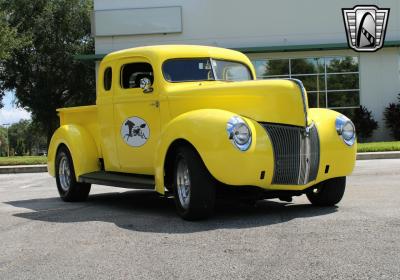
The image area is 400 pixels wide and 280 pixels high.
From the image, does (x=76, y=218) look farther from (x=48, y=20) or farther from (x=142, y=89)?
(x=48, y=20)

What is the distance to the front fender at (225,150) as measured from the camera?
6445mm

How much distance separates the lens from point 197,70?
820 cm

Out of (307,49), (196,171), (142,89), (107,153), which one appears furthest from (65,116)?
(307,49)

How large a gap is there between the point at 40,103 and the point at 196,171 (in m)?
32.5

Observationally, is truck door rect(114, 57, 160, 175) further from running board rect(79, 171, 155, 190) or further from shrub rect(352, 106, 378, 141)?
shrub rect(352, 106, 378, 141)

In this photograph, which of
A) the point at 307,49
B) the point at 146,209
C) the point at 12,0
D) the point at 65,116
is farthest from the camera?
→ the point at 12,0

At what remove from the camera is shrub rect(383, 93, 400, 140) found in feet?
89.8

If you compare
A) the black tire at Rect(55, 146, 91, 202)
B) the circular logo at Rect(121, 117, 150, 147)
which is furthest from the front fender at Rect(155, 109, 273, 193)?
the black tire at Rect(55, 146, 91, 202)

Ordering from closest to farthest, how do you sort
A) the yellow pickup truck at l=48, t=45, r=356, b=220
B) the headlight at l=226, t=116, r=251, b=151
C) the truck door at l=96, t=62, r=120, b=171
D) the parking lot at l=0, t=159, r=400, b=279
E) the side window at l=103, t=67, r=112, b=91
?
the parking lot at l=0, t=159, r=400, b=279 → the headlight at l=226, t=116, r=251, b=151 → the yellow pickup truck at l=48, t=45, r=356, b=220 → the truck door at l=96, t=62, r=120, b=171 → the side window at l=103, t=67, r=112, b=91

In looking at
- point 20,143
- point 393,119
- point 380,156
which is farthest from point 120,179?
point 20,143

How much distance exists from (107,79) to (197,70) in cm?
155

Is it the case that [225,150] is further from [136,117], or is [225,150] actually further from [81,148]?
[81,148]

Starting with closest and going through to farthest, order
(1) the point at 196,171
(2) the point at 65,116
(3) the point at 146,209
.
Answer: (1) the point at 196,171 → (3) the point at 146,209 → (2) the point at 65,116

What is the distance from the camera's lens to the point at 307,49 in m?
28.2
